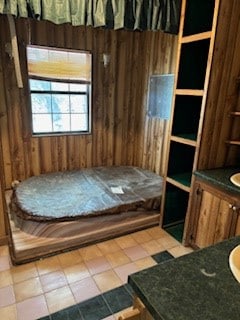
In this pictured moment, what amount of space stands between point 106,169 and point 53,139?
0.89 m

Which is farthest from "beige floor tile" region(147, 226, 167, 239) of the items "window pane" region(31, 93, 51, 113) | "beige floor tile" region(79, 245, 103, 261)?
"window pane" region(31, 93, 51, 113)

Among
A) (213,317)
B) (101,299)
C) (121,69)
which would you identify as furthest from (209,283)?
(121,69)

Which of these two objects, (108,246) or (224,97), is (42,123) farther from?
(224,97)

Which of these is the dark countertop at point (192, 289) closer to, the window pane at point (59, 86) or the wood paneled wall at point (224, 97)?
the wood paneled wall at point (224, 97)

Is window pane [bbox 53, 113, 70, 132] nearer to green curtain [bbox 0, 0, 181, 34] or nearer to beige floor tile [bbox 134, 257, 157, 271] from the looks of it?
green curtain [bbox 0, 0, 181, 34]

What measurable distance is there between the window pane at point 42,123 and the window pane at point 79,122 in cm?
33

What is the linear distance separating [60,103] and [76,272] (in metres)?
2.22

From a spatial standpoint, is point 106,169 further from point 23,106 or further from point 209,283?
point 209,283

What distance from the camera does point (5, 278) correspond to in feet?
6.48

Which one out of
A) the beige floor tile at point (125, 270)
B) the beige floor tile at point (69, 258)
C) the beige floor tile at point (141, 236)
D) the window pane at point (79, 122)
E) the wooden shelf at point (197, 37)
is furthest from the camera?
the window pane at point (79, 122)

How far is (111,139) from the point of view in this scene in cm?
379

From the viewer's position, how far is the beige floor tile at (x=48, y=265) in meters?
2.08

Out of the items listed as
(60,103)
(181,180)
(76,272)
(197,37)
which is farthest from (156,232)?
(60,103)

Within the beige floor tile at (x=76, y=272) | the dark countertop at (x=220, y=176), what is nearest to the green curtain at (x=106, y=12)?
the dark countertop at (x=220, y=176)
